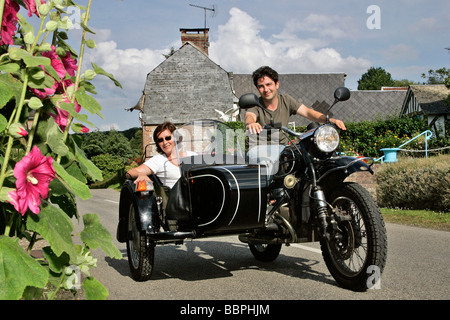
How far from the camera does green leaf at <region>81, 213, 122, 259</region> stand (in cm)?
190

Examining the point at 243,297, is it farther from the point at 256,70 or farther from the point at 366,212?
the point at 256,70

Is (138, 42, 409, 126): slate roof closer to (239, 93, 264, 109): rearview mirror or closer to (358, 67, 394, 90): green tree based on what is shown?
(239, 93, 264, 109): rearview mirror

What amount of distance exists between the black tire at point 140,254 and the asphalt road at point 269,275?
100 millimetres

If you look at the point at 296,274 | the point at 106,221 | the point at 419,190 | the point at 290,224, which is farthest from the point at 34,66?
the point at 419,190

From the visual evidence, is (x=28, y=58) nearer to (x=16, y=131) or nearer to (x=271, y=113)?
(x=16, y=131)

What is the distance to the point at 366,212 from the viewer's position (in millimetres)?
3953

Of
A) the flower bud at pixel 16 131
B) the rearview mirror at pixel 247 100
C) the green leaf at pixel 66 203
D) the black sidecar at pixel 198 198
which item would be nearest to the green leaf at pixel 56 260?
the green leaf at pixel 66 203

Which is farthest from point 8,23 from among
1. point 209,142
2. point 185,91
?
point 185,91

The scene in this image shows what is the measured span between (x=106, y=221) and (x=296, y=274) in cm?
679

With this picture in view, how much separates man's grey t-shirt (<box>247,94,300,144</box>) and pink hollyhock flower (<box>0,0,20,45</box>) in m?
3.77

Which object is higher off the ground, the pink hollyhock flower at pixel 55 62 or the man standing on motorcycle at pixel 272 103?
the man standing on motorcycle at pixel 272 103

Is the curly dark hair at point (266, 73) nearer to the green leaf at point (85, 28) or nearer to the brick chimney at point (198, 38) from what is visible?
the green leaf at point (85, 28)

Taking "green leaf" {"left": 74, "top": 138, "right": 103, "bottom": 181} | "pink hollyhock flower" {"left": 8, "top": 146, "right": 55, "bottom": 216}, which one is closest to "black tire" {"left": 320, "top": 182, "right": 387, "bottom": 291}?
"green leaf" {"left": 74, "top": 138, "right": 103, "bottom": 181}

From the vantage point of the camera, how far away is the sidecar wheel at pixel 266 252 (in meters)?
5.85
